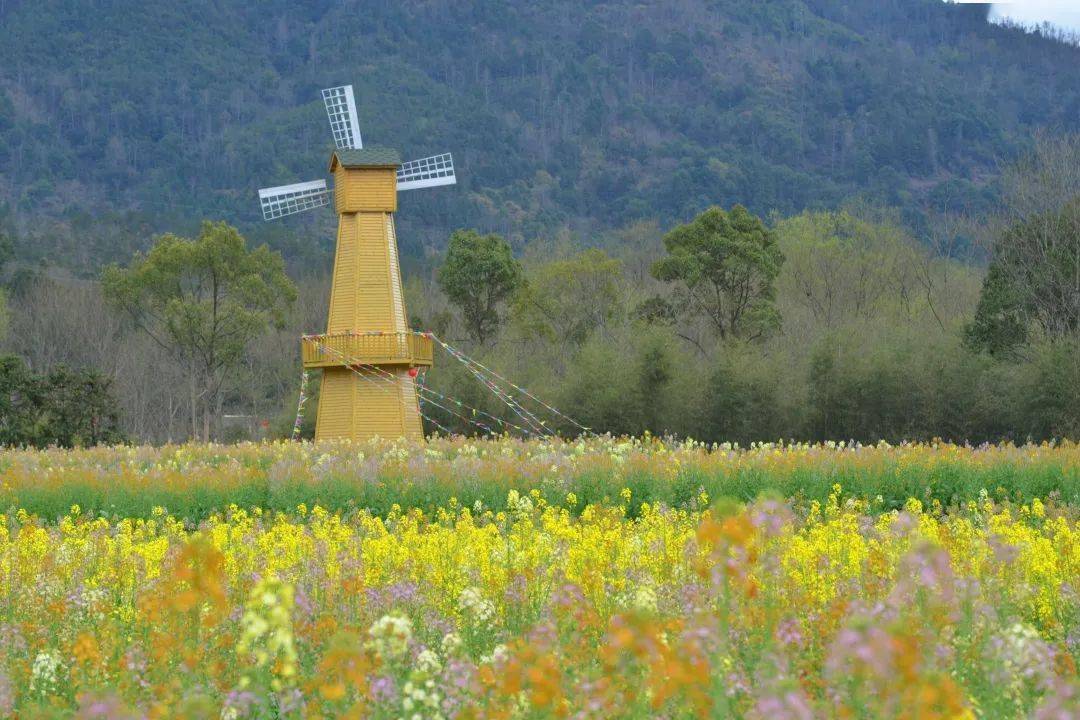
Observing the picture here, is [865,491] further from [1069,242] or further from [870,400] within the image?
[1069,242]

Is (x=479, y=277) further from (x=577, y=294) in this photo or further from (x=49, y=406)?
(x=49, y=406)

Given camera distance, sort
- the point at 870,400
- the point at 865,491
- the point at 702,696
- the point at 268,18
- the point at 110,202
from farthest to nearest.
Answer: the point at 268,18 → the point at 110,202 → the point at 870,400 → the point at 865,491 → the point at 702,696

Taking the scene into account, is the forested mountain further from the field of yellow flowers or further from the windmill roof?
the field of yellow flowers

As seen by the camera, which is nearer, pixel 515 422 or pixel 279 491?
pixel 279 491

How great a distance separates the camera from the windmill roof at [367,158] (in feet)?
98.0

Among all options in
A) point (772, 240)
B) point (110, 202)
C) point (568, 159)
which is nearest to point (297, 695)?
point (772, 240)

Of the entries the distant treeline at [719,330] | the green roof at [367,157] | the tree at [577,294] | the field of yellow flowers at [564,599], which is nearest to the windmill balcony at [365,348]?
the green roof at [367,157]

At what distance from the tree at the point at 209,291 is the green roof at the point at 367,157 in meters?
15.1

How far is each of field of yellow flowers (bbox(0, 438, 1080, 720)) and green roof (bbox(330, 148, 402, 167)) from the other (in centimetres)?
1501

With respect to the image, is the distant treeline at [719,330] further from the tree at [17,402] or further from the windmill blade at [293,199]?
the windmill blade at [293,199]

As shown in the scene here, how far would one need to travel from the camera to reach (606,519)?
9.44 m

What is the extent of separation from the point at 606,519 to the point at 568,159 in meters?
99.8

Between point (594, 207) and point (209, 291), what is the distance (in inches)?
2178

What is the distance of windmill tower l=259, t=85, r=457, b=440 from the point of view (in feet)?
96.0
